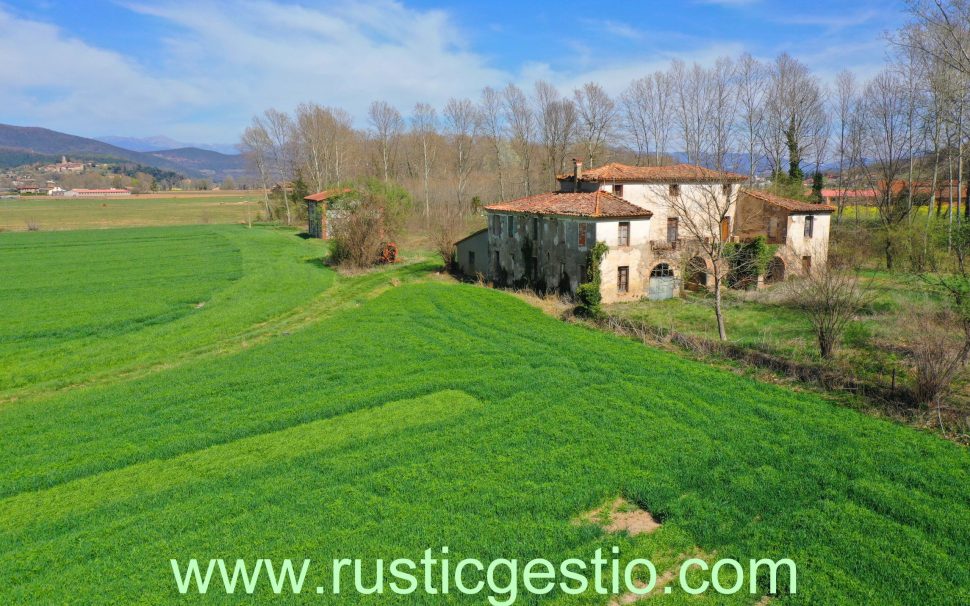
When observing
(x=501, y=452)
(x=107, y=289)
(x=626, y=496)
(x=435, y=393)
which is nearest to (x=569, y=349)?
(x=435, y=393)

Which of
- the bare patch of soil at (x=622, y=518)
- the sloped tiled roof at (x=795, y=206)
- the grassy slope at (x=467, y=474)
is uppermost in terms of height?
the sloped tiled roof at (x=795, y=206)

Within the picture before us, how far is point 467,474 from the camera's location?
13.6 m

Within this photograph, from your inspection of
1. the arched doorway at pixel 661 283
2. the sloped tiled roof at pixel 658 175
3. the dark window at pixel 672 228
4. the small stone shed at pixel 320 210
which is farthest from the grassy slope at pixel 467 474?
the small stone shed at pixel 320 210

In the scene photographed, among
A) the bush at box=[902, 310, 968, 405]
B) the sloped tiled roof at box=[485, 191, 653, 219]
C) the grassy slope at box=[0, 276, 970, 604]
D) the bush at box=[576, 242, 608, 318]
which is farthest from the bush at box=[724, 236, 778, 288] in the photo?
the bush at box=[902, 310, 968, 405]

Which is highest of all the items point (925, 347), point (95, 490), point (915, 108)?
point (915, 108)

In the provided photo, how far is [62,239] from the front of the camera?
70500 millimetres

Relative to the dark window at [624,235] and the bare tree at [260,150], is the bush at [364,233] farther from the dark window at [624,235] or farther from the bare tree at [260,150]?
the bare tree at [260,150]

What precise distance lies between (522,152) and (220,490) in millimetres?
72701

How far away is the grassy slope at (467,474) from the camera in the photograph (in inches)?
418

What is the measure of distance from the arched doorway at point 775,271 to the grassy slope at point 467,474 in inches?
763

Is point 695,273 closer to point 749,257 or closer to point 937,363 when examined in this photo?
point 749,257

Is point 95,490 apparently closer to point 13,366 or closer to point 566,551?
point 566,551

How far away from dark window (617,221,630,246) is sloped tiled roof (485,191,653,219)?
57cm

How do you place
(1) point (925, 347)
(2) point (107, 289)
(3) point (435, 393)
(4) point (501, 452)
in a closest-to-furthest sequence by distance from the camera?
(4) point (501, 452) < (1) point (925, 347) < (3) point (435, 393) < (2) point (107, 289)
